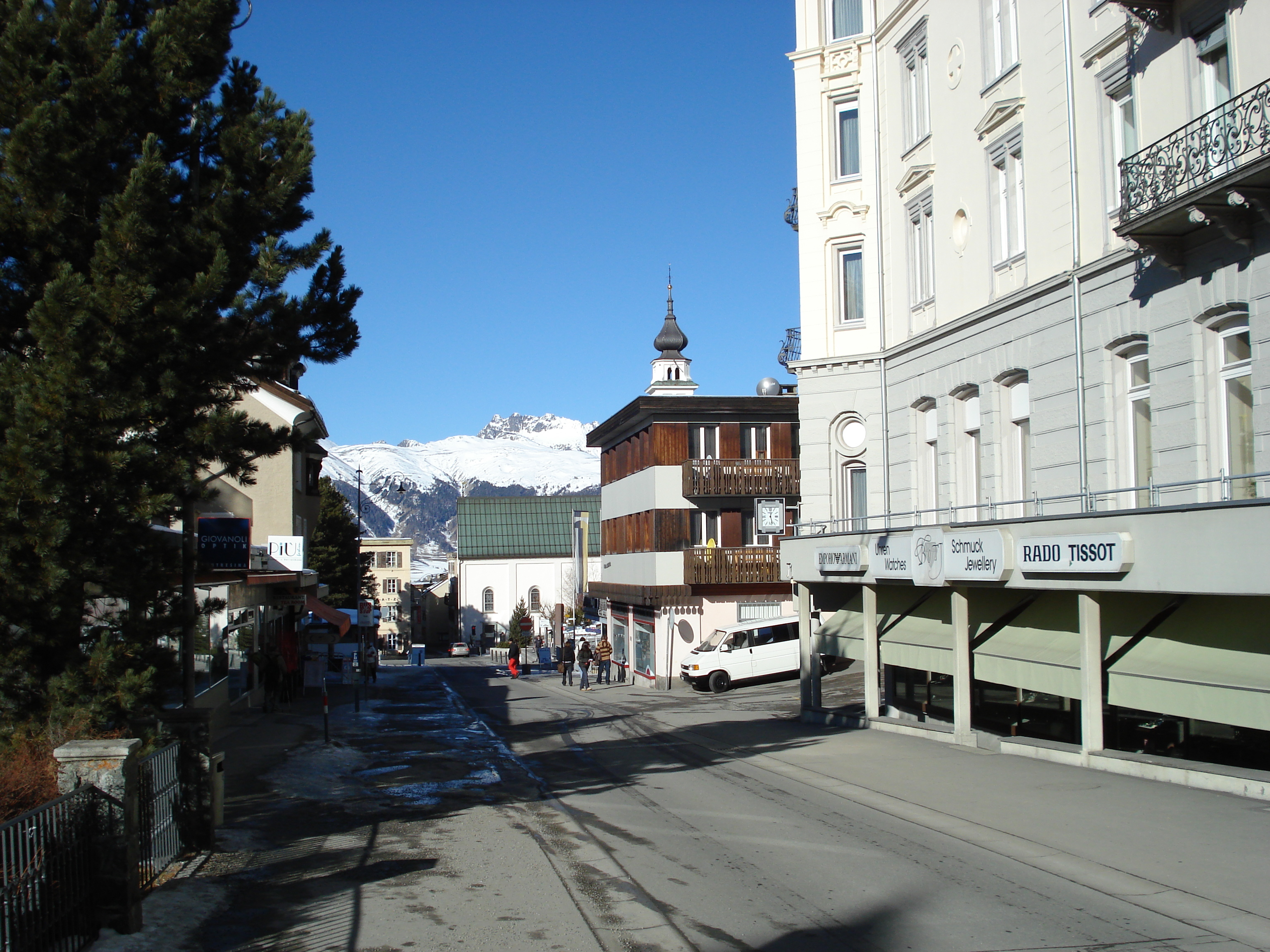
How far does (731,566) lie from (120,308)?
32355 mm

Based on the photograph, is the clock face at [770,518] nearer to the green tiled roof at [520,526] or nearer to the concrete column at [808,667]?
the concrete column at [808,667]

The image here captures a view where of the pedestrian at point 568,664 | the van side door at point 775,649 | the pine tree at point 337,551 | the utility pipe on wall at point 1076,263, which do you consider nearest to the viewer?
the utility pipe on wall at point 1076,263

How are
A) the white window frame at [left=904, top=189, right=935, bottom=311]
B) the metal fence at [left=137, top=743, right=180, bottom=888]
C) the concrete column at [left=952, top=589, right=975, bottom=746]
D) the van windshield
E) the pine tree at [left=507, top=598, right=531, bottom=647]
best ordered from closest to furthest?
1. the metal fence at [left=137, top=743, right=180, bottom=888]
2. the concrete column at [left=952, top=589, right=975, bottom=746]
3. the white window frame at [left=904, top=189, right=935, bottom=311]
4. the van windshield
5. the pine tree at [left=507, top=598, right=531, bottom=647]

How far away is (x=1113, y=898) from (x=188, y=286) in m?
9.87

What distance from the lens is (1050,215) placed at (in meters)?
17.8

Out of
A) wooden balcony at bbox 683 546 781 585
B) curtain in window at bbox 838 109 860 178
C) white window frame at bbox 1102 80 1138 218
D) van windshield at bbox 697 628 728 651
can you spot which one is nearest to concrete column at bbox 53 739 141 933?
white window frame at bbox 1102 80 1138 218

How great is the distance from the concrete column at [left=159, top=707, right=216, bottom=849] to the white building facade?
11.0 metres

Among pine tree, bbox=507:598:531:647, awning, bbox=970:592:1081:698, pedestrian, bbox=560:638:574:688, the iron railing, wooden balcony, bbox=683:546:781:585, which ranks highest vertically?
the iron railing

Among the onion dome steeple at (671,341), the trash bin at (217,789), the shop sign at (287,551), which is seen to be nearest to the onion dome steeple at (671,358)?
the onion dome steeple at (671,341)

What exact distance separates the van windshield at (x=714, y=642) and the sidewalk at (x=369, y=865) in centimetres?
1769

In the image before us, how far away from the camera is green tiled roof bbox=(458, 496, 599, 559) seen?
102 meters

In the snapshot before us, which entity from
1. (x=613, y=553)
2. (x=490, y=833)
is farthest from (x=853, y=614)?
(x=613, y=553)

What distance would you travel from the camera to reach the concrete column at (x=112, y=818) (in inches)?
322

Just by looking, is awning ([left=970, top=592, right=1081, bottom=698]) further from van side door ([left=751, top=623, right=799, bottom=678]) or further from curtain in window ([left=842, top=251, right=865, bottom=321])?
van side door ([left=751, top=623, right=799, bottom=678])
